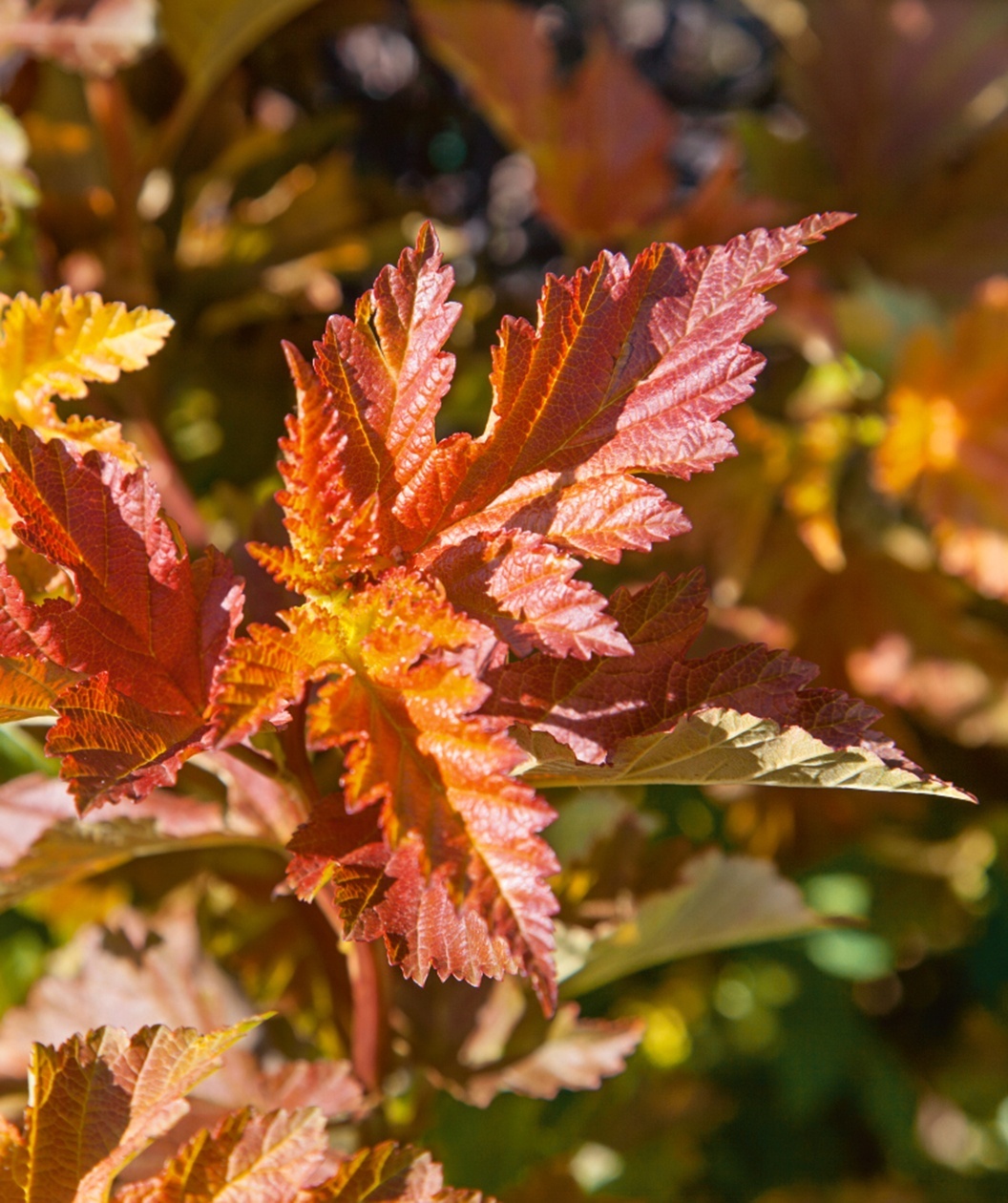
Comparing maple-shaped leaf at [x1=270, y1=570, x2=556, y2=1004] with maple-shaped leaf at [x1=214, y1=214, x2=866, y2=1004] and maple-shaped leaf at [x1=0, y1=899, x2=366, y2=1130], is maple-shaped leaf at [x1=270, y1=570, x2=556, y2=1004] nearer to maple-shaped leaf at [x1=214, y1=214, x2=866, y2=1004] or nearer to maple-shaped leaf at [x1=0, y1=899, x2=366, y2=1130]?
maple-shaped leaf at [x1=214, y1=214, x2=866, y2=1004]

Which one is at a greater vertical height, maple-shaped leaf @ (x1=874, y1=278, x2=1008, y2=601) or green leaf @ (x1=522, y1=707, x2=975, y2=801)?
green leaf @ (x1=522, y1=707, x2=975, y2=801)

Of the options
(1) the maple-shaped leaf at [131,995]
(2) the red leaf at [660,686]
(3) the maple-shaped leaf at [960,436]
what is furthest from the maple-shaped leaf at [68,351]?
(3) the maple-shaped leaf at [960,436]

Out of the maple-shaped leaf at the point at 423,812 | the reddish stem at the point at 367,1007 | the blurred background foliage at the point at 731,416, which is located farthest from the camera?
the blurred background foliage at the point at 731,416

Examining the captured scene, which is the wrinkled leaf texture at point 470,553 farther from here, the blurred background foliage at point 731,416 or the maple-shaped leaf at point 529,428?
the blurred background foliage at point 731,416

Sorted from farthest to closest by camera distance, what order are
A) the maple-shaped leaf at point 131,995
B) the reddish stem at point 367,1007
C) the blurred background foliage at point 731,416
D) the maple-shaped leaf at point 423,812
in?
the blurred background foliage at point 731,416, the maple-shaped leaf at point 131,995, the reddish stem at point 367,1007, the maple-shaped leaf at point 423,812

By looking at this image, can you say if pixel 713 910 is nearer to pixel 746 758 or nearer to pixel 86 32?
pixel 746 758

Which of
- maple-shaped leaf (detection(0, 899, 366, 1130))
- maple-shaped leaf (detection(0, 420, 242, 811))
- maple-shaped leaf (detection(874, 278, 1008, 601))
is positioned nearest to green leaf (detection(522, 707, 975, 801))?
maple-shaped leaf (detection(0, 420, 242, 811))

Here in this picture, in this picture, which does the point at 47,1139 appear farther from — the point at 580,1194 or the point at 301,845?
the point at 580,1194
